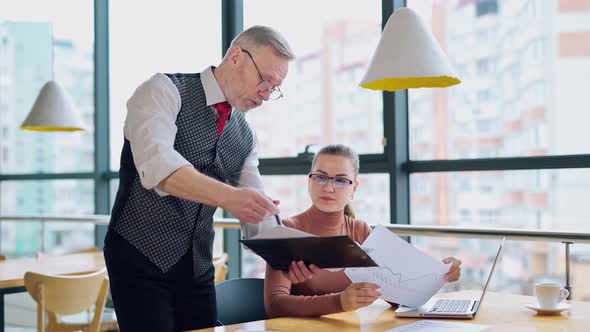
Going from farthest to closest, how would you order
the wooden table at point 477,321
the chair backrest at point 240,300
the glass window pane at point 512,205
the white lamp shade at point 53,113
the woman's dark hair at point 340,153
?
the white lamp shade at point 53,113
the glass window pane at point 512,205
the woman's dark hair at point 340,153
the chair backrest at point 240,300
the wooden table at point 477,321

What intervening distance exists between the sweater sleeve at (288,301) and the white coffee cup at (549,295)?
57cm

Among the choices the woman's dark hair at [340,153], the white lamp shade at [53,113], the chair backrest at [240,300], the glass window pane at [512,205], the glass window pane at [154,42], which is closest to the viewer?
the chair backrest at [240,300]

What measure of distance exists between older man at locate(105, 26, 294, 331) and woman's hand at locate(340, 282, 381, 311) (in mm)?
312

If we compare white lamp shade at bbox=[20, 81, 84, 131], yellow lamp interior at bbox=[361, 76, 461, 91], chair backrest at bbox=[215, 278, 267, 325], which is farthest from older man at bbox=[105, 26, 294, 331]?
white lamp shade at bbox=[20, 81, 84, 131]

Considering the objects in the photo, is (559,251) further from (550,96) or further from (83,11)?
(83,11)

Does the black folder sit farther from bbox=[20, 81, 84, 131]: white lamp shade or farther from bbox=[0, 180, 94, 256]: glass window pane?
bbox=[0, 180, 94, 256]: glass window pane

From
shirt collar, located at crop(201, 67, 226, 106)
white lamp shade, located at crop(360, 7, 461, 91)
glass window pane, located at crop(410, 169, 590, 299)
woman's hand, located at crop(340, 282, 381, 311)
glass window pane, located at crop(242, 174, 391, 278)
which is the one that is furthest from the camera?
glass window pane, located at crop(242, 174, 391, 278)

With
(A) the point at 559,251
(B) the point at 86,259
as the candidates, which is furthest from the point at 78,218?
(A) the point at 559,251

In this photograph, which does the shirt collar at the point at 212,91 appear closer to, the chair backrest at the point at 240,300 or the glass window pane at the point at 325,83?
the chair backrest at the point at 240,300

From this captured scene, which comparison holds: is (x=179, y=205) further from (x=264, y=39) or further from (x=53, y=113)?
(x=53, y=113)

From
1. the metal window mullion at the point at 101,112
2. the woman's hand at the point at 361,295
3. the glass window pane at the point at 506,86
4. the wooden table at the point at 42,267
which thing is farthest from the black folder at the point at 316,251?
the metal window mullion at the point at 101,112

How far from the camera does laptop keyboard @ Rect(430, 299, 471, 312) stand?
6.90ft

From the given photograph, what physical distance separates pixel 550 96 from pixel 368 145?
1139 mm

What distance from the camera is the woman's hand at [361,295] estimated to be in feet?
6.60
